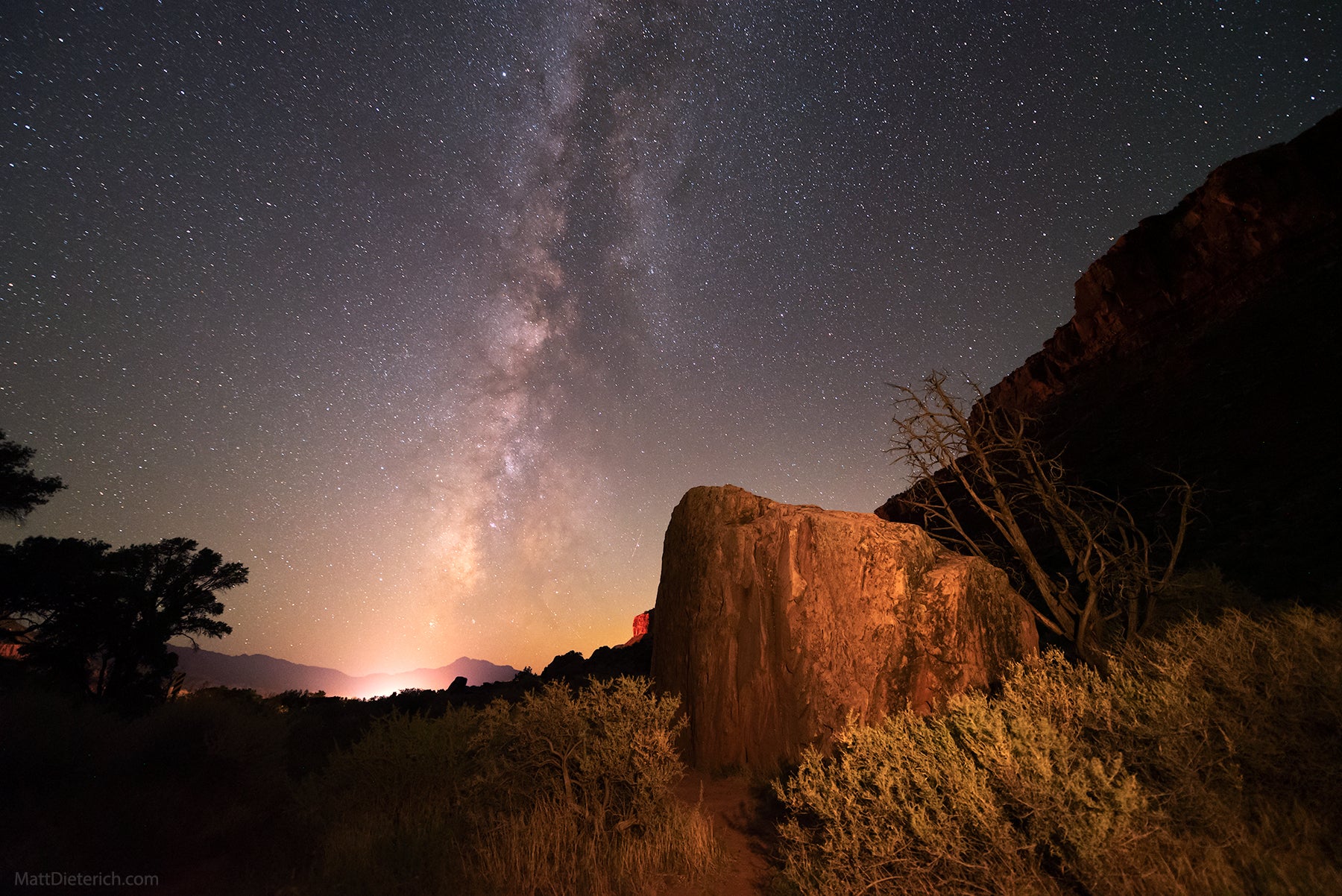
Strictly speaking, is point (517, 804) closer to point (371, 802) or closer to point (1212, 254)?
point (371, 802)

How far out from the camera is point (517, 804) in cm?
661

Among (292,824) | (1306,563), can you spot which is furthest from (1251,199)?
(292,824)

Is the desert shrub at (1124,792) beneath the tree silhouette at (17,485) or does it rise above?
beneath

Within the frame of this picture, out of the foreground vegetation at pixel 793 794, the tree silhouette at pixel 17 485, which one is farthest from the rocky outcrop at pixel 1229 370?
the tree silhouette at pixel 17 485

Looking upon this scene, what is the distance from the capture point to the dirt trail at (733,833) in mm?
5062

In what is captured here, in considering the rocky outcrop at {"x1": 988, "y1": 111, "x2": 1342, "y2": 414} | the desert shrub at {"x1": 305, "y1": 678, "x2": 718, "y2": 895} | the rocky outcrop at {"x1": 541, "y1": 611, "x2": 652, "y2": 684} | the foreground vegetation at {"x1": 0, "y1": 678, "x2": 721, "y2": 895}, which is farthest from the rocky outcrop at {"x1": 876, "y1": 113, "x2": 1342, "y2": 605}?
the rocky outcrop at {"x1": 541, "y1": 611, "x2": 652, "y2": 684}

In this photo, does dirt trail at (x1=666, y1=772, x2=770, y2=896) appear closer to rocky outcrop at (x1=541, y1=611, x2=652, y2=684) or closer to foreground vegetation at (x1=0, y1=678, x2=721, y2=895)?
foreground vegetation at (x1=0, y1=678, x2=721, y2=895)

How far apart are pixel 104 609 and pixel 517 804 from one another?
18.4 meters

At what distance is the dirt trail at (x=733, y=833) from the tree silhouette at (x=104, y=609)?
17.8 m

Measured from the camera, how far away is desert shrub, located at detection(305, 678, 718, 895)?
5.17 metres

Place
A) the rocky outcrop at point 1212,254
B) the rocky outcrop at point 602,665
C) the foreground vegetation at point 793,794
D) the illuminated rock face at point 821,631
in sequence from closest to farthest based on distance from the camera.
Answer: the foreground vegetation at point 793,794
the illuminated rock face at point 821,631
the rocky outcrop at point 602,665
the rocky outcrop at point 1212,254

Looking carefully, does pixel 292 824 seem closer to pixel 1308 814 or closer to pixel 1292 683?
pixel 1308 814

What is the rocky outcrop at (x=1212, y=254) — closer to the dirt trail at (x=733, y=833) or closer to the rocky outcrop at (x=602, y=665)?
the rocky outcrop at (x=602, y=665)

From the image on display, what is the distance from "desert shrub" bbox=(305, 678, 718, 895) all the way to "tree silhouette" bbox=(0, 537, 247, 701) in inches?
556
